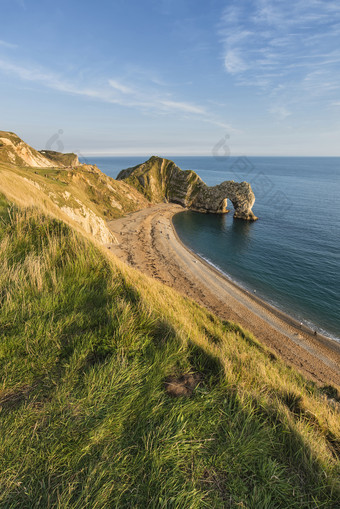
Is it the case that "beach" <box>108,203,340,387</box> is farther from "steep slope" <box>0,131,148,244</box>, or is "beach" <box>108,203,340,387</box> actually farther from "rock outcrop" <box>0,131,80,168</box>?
"rock outcrop" <box>0,131,80,168</box>

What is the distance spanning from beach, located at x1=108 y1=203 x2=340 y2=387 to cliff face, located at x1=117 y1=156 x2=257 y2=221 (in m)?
34.8

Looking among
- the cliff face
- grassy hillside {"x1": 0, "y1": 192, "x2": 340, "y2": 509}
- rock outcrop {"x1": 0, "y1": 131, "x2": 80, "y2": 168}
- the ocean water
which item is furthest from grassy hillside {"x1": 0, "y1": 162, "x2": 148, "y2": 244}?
grassy hillside {"x1": 0, "y1": 192, "x2": 340, "y2": 509}

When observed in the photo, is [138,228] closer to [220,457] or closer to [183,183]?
[183,183]

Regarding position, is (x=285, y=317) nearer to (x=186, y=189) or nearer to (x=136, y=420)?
(x=136, y=420)

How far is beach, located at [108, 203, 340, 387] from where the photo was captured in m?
22.2

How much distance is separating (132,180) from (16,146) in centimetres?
4365

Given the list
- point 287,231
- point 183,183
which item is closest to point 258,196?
point 183,183

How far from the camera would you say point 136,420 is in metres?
2.38

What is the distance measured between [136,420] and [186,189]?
97722 mm

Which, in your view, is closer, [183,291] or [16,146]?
[183,291]

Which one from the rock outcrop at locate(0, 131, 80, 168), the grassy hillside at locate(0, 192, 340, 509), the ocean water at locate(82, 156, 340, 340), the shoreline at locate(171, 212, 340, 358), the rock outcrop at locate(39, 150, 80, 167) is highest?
the rock outcrop at locate(39, 150, 80, 167)

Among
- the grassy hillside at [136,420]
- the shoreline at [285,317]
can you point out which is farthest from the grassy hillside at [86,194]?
the grassy hillside at [136,420]

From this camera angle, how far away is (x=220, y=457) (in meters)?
2.23

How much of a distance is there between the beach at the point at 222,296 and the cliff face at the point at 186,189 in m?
34.8
